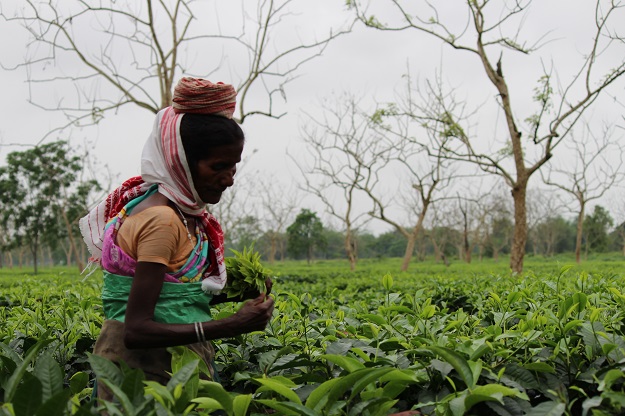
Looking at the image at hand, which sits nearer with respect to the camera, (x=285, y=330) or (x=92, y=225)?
(x=92, y=225)

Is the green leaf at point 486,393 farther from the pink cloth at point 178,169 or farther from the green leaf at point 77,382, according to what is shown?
the green leaf at point 77,382

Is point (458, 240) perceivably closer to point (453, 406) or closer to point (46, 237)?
point (46, 237)

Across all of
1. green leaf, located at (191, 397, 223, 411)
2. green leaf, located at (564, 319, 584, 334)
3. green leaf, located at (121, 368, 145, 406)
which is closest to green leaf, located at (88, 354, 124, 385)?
green leaf, located at (121, 368, 145, 406)

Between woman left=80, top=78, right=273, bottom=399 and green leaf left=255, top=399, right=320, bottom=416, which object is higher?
woman left=80, top=78, right=273, bottom=399

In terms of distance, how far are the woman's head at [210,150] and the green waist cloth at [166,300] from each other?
26 cm

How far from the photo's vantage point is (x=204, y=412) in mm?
1172

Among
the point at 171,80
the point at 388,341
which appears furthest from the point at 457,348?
the point at 171,80

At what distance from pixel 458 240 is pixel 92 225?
45.2m

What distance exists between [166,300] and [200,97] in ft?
1.82

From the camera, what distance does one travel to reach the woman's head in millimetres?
1467

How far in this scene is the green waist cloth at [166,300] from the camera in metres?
1.41

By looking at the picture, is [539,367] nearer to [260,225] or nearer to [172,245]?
[172,245]

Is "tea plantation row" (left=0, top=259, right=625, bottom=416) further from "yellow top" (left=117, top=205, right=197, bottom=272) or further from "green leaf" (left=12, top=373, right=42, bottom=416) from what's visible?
"yellow top" (left=117, top=205, right=197, bottom=272)

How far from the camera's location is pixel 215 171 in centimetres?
150
